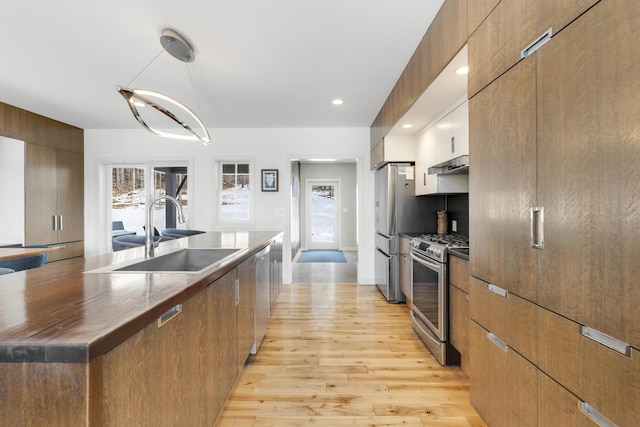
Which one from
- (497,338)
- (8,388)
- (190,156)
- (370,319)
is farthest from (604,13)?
(190,156)

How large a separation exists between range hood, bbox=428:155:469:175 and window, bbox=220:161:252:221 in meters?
3.05

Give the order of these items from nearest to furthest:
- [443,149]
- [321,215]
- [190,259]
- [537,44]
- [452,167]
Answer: [537,44] → [190,259] → [452,167] → [443,149] → [321,215]

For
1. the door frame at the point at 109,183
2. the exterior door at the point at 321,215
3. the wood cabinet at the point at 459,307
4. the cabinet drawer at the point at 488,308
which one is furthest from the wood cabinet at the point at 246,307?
the exterior door at the point at 321,215

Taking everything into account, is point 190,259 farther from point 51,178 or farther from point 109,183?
point 109,183

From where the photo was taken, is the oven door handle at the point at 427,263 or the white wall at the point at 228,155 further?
the white wall at the point at 228,155

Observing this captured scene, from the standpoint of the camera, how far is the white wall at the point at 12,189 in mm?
3643

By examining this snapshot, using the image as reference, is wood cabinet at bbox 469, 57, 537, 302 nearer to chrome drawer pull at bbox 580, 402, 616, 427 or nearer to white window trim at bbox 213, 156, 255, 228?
chrome drawer pull at bbox 580, 402, 616, 427

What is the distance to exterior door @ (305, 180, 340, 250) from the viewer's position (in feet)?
26.8

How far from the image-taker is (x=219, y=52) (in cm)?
245

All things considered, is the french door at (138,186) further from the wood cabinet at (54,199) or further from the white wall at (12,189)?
the white wall at (12,189)

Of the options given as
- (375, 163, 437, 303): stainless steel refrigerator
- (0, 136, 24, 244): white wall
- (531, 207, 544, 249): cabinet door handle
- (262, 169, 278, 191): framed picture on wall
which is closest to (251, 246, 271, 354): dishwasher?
(375, 163, 437, 303): stainless steel refrigerator

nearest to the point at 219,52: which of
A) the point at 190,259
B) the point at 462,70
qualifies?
the point at 190,259

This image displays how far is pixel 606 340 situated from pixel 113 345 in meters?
1.29

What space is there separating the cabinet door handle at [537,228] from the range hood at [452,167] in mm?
1174
